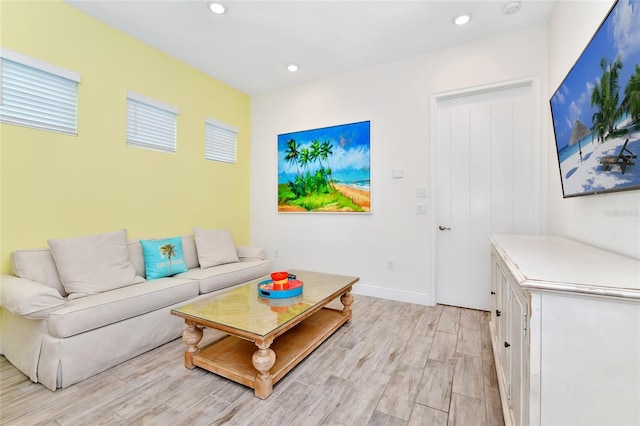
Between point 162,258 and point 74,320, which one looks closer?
point 74,320

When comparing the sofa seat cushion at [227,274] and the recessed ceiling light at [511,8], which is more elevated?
the recessed ceiling light at [511,8]

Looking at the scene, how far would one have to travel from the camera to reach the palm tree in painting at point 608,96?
1.17 m

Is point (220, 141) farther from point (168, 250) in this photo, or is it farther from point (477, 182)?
point (477, 182)

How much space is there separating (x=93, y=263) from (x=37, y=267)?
33cm

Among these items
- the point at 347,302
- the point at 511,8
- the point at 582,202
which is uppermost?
the point at 511,8

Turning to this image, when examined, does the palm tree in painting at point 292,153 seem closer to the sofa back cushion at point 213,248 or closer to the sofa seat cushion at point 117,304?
the sofa back cushion at point 213,248

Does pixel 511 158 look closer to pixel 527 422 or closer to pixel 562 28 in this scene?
pixel 562 28

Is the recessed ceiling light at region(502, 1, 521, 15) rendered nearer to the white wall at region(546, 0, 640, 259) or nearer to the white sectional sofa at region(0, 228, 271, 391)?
the white wall at region(546, 0, 640, 259)

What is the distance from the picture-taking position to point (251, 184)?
4.33 meters

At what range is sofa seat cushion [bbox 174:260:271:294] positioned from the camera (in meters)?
2.65

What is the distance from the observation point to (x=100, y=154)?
261 cm

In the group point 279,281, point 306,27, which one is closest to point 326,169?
point 306,27

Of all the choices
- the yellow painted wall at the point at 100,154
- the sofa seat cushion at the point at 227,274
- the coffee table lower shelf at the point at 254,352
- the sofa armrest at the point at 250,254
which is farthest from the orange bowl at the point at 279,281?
the yellow painted wall at the point at 100,154

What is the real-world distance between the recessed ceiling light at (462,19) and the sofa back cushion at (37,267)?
3948mm
